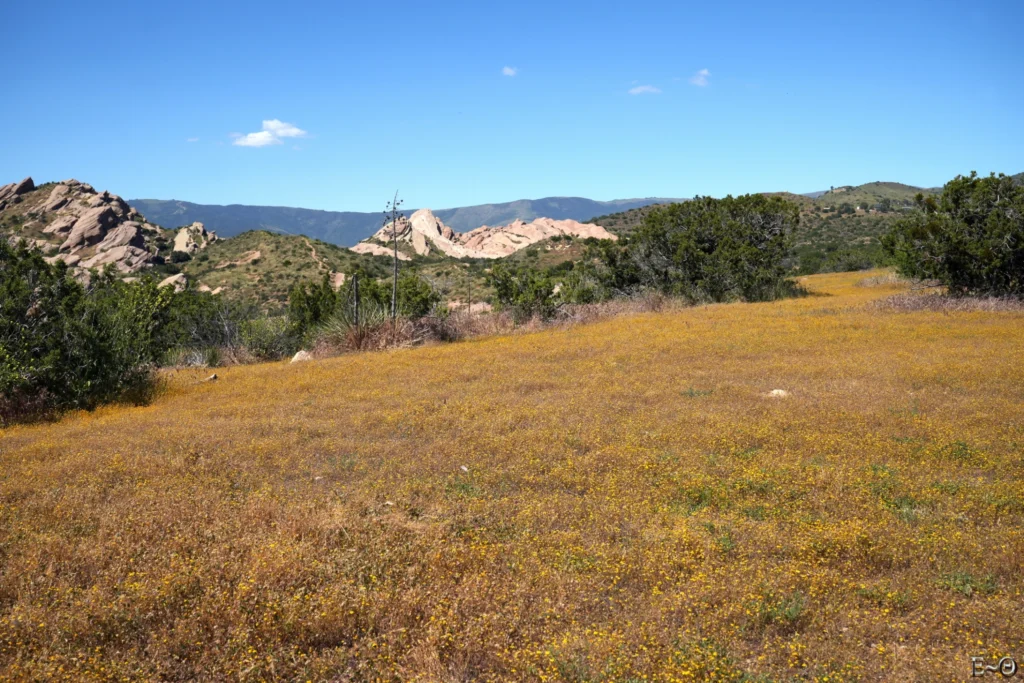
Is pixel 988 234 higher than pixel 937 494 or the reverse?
higher

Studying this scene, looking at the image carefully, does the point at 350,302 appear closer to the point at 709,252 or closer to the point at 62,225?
the point at 709,252

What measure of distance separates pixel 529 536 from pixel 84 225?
78.1 metres

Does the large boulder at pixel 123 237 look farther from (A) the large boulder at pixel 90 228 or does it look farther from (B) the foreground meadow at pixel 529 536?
(B) the foreground meadow at pixel 529 536

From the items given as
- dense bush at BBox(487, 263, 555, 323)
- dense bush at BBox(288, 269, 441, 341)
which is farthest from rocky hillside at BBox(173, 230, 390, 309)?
dense bush at BBox(487, 263, 555, 323)

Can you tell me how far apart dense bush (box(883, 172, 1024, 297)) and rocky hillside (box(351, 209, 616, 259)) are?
170ft

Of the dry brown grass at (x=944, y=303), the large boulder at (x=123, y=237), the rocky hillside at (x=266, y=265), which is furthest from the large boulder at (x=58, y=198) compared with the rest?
the dry brown grass at (x=944, y=303)

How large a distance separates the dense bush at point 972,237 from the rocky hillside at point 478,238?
2045 inches

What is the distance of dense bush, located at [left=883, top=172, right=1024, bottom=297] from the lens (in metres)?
20.1

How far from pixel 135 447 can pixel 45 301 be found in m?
5.24

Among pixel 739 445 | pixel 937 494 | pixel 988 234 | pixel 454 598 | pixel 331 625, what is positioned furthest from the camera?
pixel 988 234

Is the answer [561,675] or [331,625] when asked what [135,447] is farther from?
[561,675]

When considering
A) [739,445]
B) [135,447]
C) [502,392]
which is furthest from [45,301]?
[739,445]

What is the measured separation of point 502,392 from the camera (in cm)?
1223

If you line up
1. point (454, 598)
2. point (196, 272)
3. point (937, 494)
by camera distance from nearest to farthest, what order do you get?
1. point (454, 598)
2. point (937, 494)
3. point (196, 272)
